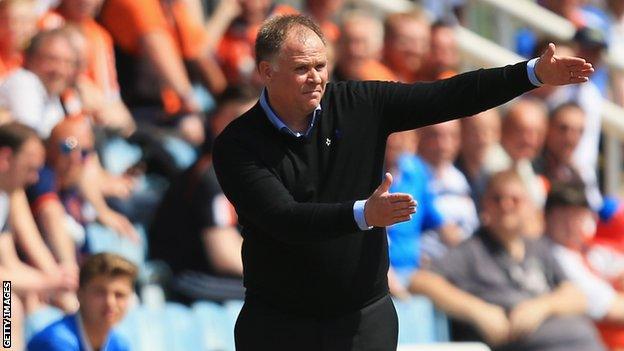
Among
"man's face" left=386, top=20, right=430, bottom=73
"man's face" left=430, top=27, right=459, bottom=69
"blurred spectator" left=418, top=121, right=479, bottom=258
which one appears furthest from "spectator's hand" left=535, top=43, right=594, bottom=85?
"man's face" left=430, top=27, right=459, bottom=69

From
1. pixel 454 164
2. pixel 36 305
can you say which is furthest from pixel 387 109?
pixel 454 164

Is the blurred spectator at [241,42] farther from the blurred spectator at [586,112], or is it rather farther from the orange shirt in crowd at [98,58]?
the blurred spectator at [586,112]

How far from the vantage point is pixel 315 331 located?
15.5ft

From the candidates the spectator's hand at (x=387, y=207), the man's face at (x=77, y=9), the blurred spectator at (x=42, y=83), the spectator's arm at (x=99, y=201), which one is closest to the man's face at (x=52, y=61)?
the blurred spectator at (x=42, y=83)

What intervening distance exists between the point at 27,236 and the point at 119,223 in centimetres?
68

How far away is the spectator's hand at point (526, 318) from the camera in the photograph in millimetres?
8227

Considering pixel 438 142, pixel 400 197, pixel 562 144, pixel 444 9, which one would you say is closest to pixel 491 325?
pixel 438 142

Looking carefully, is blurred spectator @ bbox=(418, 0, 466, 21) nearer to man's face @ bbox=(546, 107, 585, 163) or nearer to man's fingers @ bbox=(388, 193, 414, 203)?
man's face @ bbox=(546, 107, 585, 163)

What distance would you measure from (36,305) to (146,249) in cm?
93

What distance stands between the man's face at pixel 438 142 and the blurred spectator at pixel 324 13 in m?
0.94

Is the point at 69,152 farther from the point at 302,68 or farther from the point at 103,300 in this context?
the point at 302,68

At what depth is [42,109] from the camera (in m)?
7.54

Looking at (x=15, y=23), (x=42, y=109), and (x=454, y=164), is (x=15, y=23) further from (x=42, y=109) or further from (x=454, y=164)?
(x=454, y=164)

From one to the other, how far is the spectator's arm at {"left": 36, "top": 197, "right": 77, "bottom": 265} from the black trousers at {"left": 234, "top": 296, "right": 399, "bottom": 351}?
2524 millimetres
